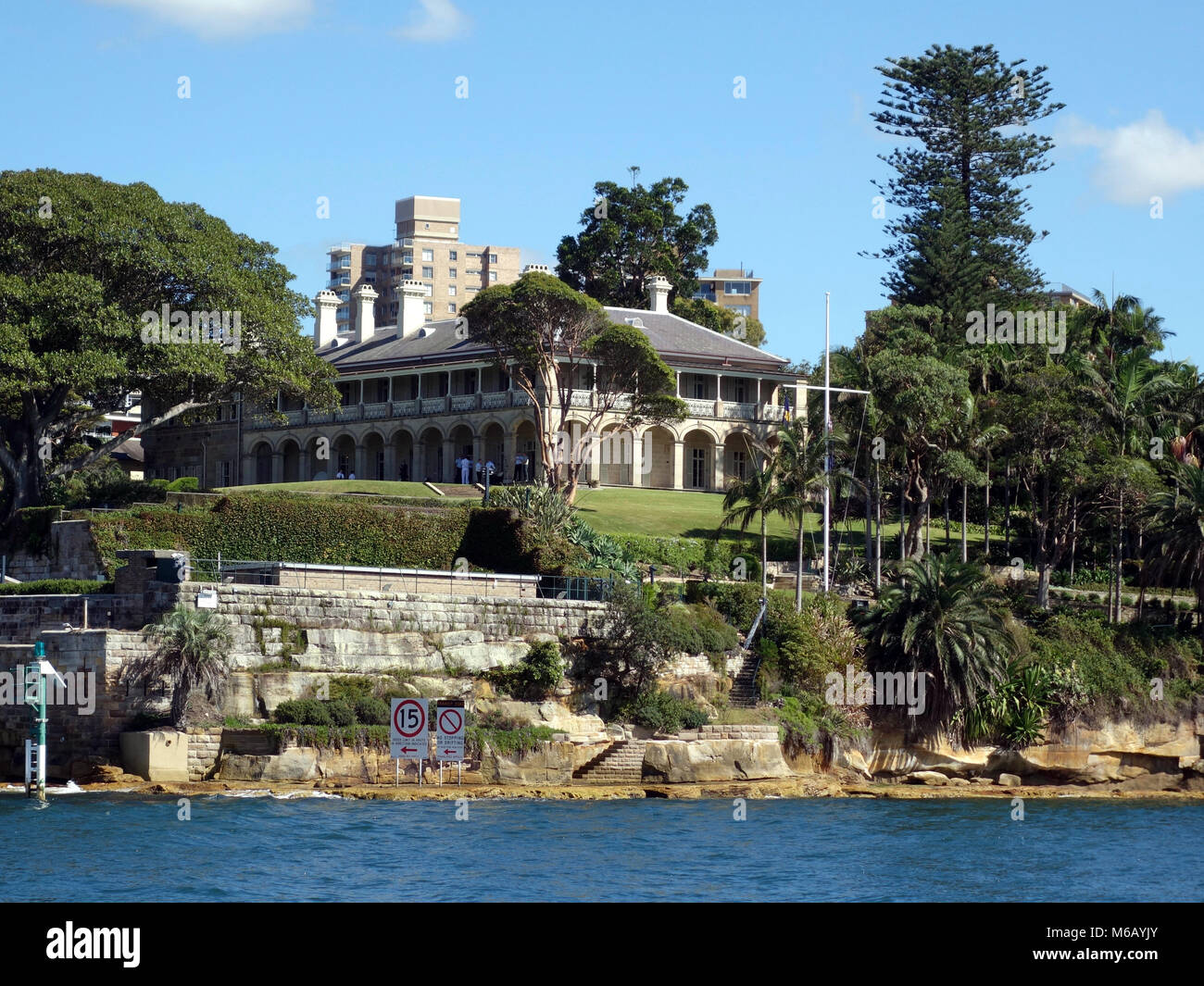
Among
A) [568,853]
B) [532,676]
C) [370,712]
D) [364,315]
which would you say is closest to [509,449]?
[364,315]

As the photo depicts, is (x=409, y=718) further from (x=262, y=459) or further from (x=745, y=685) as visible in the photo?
(x=262, y=459)

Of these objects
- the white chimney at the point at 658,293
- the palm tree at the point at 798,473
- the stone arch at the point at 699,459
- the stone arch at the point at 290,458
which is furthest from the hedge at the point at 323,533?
the stone arch at the point at 290,458

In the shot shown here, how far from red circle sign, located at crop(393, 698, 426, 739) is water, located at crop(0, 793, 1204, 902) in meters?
2.39

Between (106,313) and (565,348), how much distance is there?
58.7 ft

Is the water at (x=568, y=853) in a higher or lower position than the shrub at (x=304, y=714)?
lower

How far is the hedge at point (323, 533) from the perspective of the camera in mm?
44500

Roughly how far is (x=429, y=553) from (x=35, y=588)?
10.9 m

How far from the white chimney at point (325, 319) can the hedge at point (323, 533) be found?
42857 millimetres

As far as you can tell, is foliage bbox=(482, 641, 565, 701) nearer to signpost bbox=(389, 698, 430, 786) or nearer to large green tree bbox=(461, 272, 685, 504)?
signpost bbox=(389, 698, 430, 786)

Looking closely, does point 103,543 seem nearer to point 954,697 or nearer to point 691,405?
point 954,697

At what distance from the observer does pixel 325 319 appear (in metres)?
90.4

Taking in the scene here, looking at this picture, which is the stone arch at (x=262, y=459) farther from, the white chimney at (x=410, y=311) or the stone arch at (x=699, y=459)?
the stone arch at (x=699, y=459)

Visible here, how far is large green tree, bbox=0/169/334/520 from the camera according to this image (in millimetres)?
49531
